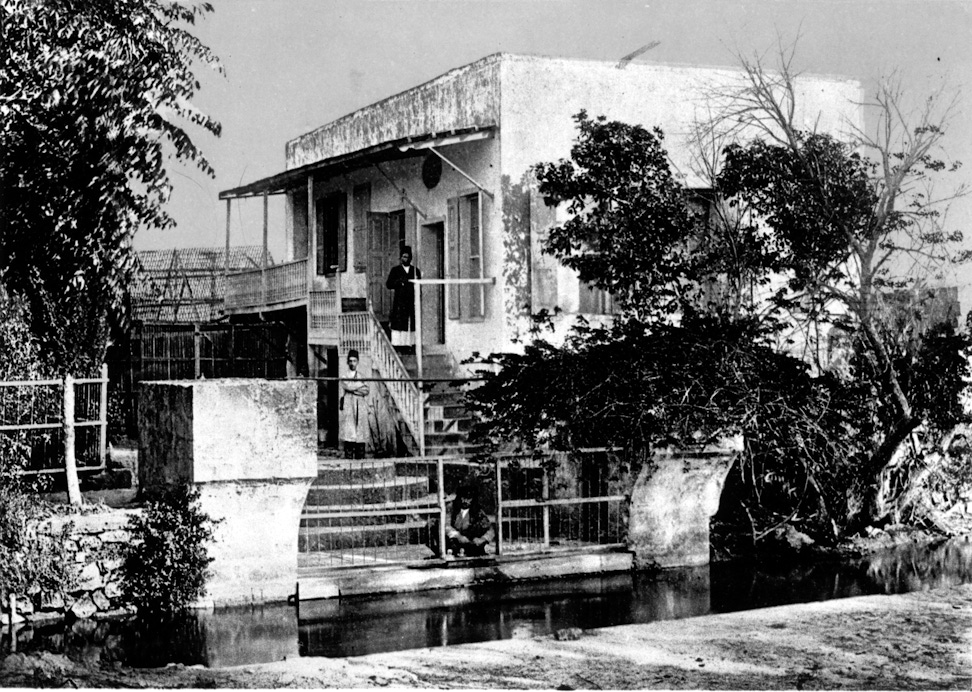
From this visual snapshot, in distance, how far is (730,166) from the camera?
50.0 ft

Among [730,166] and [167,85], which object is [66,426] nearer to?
[167,85]

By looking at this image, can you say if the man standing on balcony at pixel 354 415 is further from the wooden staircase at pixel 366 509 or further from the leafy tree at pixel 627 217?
the leafy tree at pixel 627 217

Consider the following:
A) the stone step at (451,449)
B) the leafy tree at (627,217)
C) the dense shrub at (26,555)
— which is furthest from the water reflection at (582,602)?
the stone step at (451,449)

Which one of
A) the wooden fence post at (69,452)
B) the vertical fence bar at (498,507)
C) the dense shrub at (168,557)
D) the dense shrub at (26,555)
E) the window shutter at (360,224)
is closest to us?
the dense shrub at (26,555)

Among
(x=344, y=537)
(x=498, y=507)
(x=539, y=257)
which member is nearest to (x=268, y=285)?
(x=539, y=257)

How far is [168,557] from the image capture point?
33.4ft

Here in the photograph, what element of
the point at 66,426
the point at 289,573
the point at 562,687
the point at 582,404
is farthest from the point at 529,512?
the point at 562,687

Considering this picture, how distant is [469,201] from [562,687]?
11.8m

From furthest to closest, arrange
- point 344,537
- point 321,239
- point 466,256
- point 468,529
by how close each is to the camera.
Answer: point 321,239 → point 466,256 → point 344,537 → point 468,529

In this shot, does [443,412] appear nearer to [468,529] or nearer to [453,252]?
[453,252]

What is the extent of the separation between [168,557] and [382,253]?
37.4ft

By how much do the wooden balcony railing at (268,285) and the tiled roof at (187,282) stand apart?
14.5ft

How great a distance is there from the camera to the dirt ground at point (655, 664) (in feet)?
24.5

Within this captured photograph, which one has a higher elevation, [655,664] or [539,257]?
[539,257]
